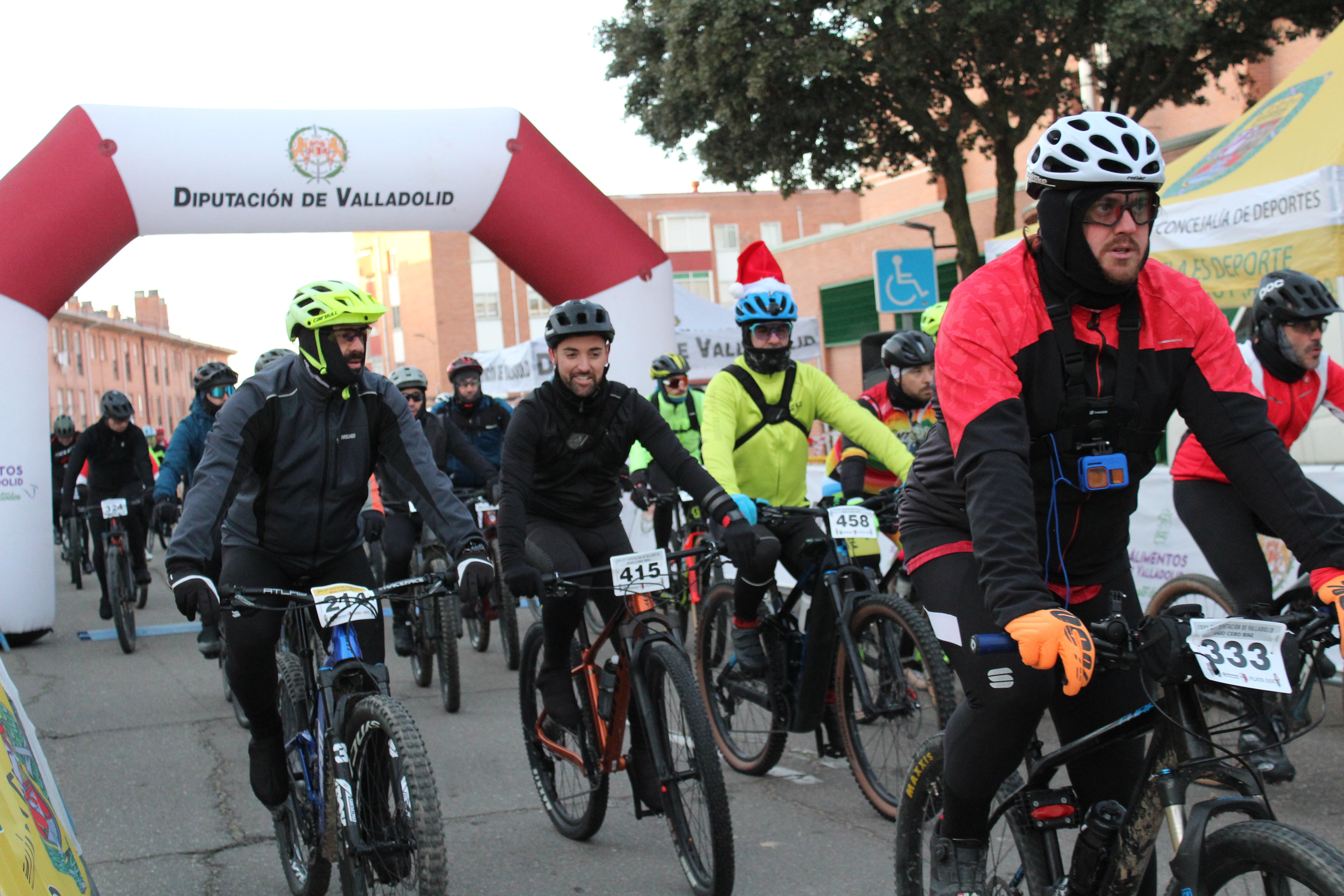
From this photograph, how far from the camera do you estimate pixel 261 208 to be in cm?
1073

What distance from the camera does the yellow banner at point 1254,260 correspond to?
6.96 meters

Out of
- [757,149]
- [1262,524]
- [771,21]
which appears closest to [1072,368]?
[1262,524]

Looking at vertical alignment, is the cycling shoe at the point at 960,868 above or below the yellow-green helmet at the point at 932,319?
below

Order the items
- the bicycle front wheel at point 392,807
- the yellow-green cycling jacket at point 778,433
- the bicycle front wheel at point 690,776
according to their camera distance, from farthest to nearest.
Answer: the yellow-green cycling jacket at point 778,433
the bicycle front wheel at point 690,776
the bicycle front wheel at point 392,807

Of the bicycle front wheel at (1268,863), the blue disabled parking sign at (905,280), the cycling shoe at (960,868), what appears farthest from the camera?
the blue disabled parking sign at (905,280)

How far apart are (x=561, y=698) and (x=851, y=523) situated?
52.5 inches

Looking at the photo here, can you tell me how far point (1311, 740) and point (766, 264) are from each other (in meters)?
4.72

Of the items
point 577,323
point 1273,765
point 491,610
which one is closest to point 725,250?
point 491,610

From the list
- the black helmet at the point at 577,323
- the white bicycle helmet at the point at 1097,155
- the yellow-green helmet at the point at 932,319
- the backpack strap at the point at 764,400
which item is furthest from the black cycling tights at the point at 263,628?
the yellow-green helmet at the point at 932,319

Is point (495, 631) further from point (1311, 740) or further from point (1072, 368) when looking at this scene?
point (1072, 368)

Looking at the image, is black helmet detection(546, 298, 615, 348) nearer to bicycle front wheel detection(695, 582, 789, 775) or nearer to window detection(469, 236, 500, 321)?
bicycle front wheel detection(695, 582, 789, 775)

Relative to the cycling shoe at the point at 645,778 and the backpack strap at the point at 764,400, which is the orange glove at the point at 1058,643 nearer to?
the cycling shoe at the point at 645,778

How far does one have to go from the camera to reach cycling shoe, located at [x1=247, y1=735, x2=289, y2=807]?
4336mm

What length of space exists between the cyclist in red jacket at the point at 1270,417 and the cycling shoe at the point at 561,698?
2.47 m
